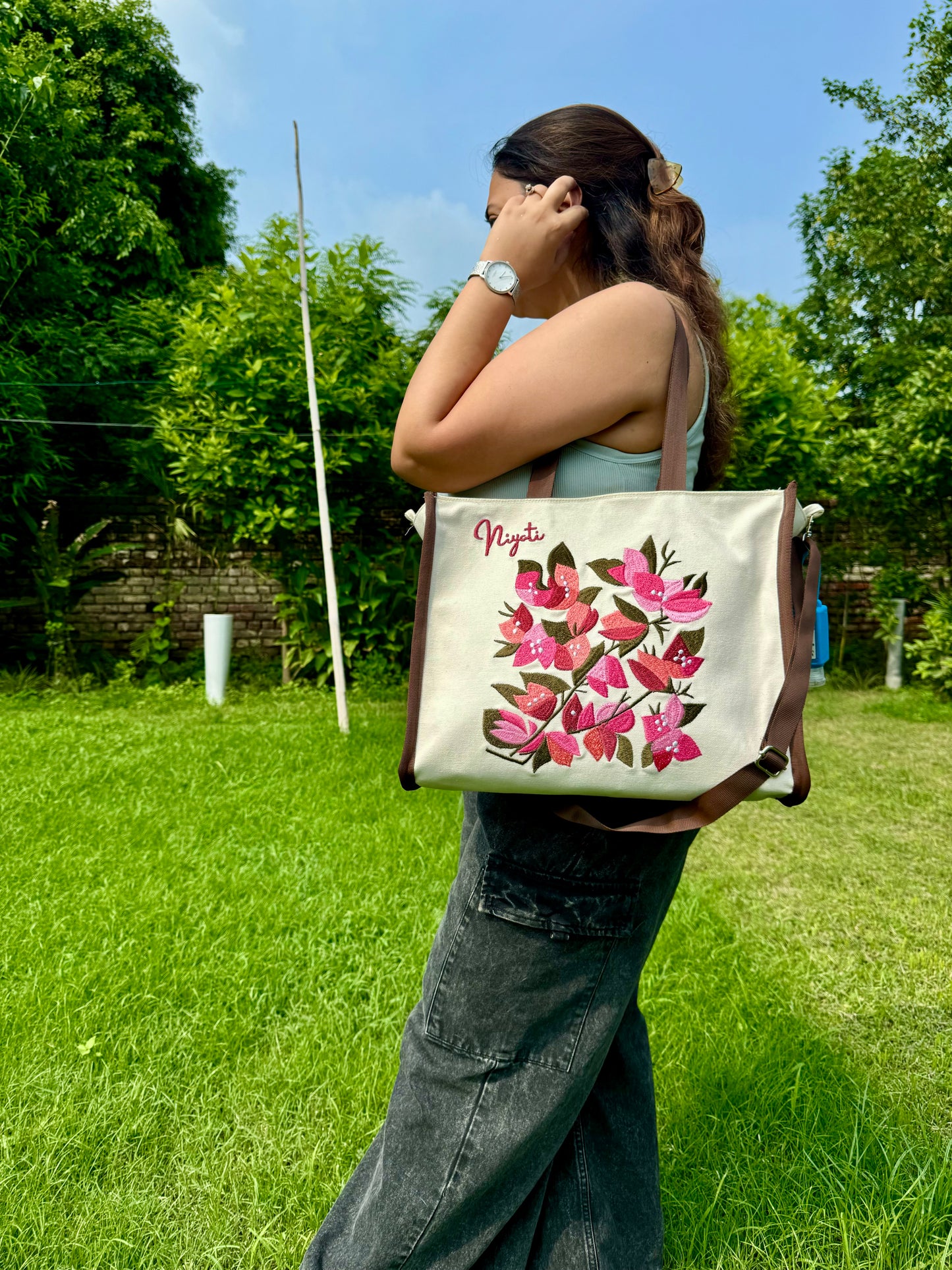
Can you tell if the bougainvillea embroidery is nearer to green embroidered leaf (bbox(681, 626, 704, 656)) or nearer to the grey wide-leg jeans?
green embroidered leaf (bbox(681, 626, 704, 656))

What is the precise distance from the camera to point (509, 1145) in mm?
951

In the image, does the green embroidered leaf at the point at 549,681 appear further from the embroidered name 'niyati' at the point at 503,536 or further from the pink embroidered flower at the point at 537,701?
the embroidered name 'niyati' at the point at 503,536

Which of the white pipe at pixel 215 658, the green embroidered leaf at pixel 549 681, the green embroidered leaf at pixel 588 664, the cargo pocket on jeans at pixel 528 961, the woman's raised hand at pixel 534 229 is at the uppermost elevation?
the woman's raised hand at pixel 534 229

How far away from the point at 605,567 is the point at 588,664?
9 centimetres

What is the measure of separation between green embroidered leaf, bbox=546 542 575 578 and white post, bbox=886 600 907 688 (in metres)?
7.37

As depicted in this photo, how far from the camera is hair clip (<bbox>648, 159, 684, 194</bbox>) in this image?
98cm

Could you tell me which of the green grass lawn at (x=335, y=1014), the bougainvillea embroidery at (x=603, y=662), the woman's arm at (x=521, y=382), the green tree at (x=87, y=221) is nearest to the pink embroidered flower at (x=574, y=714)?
the bougainvillea embroidery at (x=603, y=662)

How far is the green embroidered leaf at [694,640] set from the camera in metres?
0.84

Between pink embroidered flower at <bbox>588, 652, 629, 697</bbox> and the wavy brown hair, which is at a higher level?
the wavy brown hair

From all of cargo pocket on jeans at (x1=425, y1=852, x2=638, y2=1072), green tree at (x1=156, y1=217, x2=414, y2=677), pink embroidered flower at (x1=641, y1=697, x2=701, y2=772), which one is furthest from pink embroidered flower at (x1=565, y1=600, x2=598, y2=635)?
green tree at (x1=156, y1=217, x2=414, y2=677)

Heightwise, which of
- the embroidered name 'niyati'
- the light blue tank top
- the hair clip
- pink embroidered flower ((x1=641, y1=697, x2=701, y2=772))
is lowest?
pink embroidered flower ((x1=641, y1=697, x2=701, y2=772))

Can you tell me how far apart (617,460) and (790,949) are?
2.14 meters

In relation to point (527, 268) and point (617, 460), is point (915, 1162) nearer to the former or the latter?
point (617, 460)

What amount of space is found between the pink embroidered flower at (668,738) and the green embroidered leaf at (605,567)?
126mm
